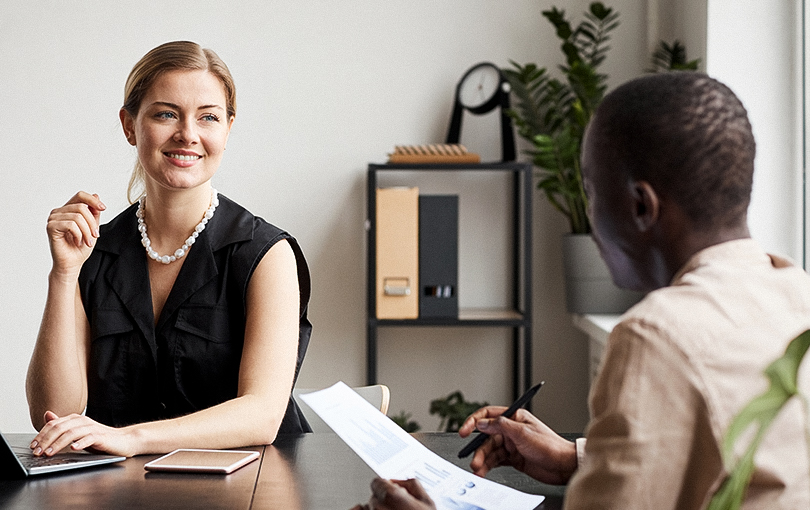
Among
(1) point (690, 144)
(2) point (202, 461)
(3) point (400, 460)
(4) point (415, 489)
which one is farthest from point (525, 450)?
(1) point (690, 144)

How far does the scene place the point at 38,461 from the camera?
115 centimetres

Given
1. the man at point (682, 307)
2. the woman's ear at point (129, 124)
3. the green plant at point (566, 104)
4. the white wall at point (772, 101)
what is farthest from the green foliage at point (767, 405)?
the green plant at point (566, 104)

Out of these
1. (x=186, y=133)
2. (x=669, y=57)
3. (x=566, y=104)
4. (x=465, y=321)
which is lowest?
(x=465, y=321)

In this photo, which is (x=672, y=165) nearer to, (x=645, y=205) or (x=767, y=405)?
(x=645, y=205)

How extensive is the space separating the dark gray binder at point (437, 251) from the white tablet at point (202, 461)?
5.55 ft

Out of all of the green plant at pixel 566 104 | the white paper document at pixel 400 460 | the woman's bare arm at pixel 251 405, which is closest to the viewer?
the white paper document at pixel 400 460

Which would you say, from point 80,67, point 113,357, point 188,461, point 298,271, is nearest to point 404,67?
point 80,67

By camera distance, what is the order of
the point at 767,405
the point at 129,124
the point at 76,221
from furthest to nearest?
1. the point at 129,124
2. the point at 76,221
3. the point at 767,405

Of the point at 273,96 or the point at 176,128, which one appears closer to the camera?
the point at 176,128

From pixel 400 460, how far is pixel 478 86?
87.3 inches

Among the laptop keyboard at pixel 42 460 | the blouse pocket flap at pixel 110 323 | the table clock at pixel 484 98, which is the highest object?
the table clock at pixel 484 98

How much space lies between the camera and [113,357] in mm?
1576

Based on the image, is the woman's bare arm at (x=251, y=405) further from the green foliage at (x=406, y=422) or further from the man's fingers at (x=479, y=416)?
the green foliage at (x=406, y=422)

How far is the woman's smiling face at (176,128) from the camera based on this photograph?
5.24ft
